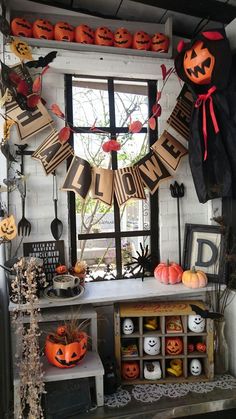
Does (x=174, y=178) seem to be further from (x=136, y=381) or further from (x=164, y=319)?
(x=136, y=381)

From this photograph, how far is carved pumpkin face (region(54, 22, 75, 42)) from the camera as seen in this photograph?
198 centimetres

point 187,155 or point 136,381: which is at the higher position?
point 187,155

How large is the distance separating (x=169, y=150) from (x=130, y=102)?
1.59 ft

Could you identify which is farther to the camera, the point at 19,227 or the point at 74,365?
the point at 19,227

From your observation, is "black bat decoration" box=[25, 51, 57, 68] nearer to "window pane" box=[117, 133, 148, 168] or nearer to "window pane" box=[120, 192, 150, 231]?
"window pane" box=[117, 133, 148, 168]

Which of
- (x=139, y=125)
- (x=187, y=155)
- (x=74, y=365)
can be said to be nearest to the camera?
(x=74, y=365)

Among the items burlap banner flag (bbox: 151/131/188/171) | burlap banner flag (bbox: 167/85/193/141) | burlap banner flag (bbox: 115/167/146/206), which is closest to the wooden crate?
burlap banner flag (bbox: 115/167/146/206)

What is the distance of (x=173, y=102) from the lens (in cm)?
228

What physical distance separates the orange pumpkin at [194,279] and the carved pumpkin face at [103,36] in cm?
164

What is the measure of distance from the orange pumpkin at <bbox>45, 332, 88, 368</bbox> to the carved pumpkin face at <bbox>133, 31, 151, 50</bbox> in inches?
76.6

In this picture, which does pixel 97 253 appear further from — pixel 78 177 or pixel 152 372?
pixel 152 372

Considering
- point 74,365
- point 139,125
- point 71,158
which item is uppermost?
point 139,125

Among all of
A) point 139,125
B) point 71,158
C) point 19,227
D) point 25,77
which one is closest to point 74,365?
point 19,227

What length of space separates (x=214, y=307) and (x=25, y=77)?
6.54 ft
